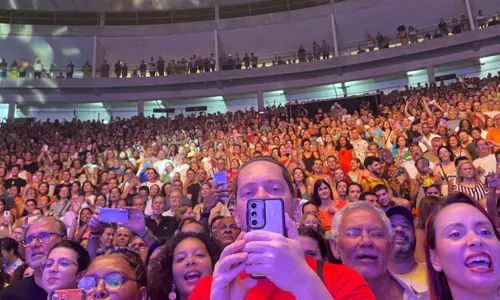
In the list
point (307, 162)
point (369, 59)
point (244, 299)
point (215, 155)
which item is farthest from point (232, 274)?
point (369, 59)

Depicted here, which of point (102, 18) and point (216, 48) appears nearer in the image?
point (216, 48)

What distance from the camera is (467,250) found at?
183cm

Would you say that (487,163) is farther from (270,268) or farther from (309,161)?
(270,268)

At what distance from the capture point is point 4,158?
32.8 feet

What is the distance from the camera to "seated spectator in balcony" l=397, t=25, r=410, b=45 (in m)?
17.4

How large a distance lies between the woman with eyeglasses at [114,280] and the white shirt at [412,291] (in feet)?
5.02

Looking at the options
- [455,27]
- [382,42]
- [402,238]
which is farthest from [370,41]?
[402,238]

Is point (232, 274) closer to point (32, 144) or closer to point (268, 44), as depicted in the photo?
point (32, 144)

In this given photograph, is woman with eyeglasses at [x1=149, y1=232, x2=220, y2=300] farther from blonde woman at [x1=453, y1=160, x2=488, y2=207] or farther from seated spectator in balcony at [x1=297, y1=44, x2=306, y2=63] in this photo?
seated spectator in balcony at [x1=297, y1=44, x2=306, y2=63]

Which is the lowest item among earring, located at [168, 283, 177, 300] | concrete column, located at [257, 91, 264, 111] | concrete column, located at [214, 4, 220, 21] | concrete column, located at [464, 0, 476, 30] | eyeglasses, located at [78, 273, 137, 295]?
earring, located at [168, 283, 177, 300]

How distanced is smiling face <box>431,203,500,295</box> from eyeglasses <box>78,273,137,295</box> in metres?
1.63

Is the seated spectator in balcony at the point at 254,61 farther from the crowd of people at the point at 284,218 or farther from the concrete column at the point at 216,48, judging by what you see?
the crowd of people at the point at 284,218

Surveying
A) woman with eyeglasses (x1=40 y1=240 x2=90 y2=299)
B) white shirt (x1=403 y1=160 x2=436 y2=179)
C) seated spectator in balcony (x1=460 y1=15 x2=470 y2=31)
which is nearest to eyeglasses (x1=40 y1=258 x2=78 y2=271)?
woman with eyeglasses (x1=40 y1=240 x2=90 y2=299)

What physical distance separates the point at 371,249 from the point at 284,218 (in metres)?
1.37
